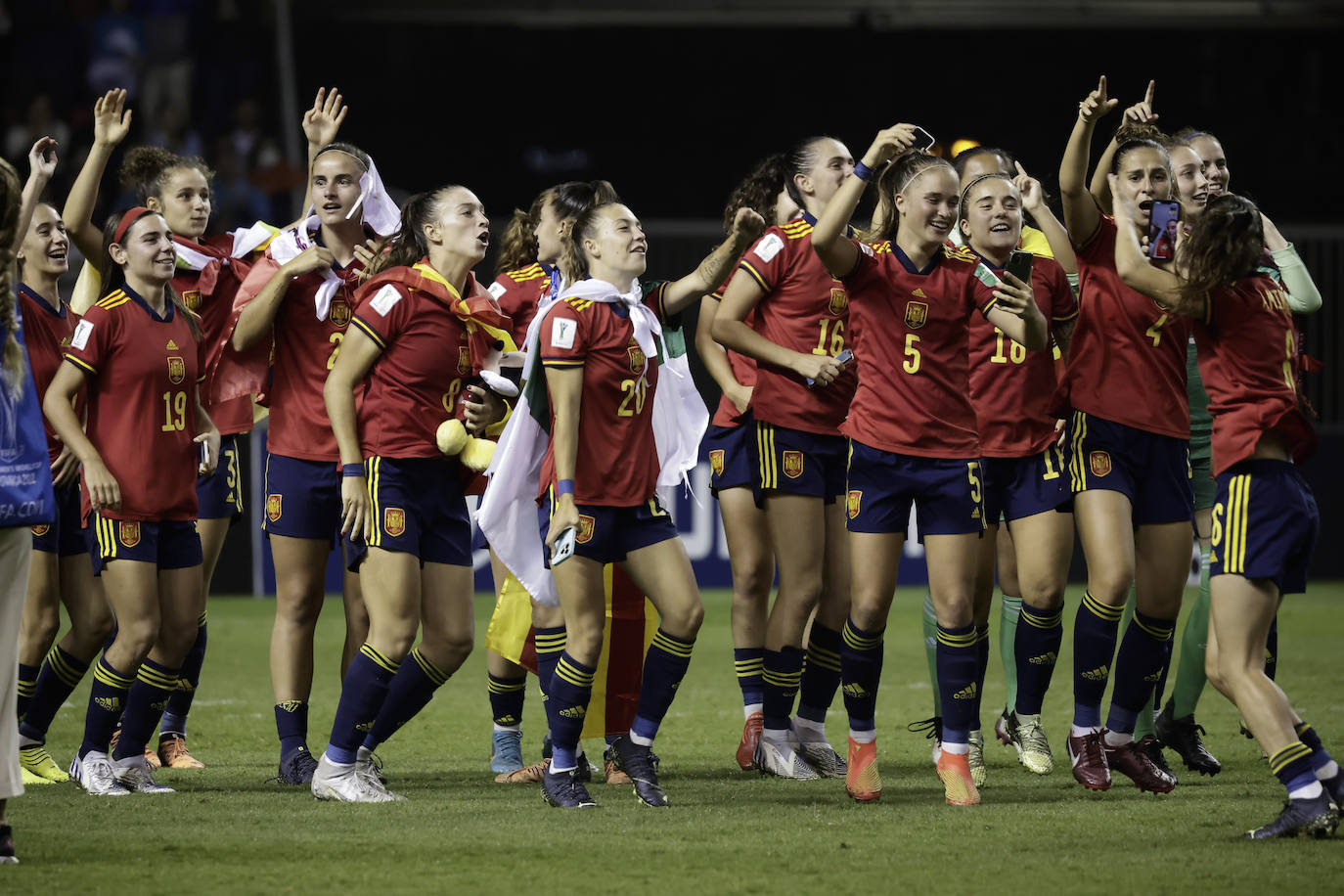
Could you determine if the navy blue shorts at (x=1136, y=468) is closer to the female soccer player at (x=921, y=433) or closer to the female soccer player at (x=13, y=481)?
the female soccer player at (x=921, y=433)

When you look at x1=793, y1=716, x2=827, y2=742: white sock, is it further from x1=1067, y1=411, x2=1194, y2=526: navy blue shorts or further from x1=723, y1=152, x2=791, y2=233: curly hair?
x1=723, y1=152, x2=791, y2=233: curly hair

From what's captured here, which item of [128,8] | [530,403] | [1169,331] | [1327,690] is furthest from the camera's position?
[128,8]

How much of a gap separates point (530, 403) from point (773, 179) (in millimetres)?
1753

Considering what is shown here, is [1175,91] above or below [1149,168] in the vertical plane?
above

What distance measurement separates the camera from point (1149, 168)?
5996 mm

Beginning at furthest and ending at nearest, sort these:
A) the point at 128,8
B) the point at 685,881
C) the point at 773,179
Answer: the point at 128,8
the point at 773,179
the point at 685,881

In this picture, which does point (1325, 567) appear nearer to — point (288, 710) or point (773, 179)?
point (773, 179)

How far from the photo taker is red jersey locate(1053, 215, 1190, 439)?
20.2ft

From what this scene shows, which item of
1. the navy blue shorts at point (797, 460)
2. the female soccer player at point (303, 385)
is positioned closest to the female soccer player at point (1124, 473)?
the navy blue shorts at point (797, 460)

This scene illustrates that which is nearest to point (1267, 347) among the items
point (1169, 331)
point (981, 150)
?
point (1169, 331)

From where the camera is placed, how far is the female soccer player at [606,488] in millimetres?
5602

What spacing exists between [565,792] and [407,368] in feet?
4.88

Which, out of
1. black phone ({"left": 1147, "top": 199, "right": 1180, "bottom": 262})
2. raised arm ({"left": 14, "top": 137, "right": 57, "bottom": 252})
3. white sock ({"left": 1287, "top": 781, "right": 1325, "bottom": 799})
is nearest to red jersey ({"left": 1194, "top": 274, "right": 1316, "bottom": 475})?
black phone ({"left": 1147, "top": 199, "right": 1180, "bottom": 262})

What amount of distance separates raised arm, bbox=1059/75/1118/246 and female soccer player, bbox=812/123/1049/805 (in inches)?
20.1
